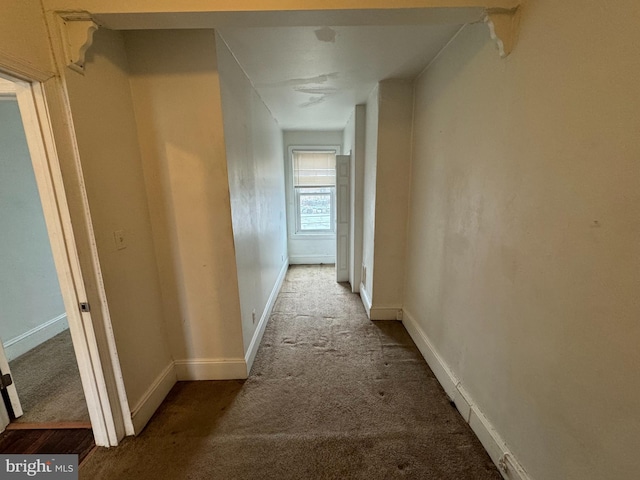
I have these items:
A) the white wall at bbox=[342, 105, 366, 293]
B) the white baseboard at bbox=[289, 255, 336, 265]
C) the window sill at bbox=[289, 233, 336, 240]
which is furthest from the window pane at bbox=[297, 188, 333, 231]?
the white wall at bbox=[342, 105, 366, 293]

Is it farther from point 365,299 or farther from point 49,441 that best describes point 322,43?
point 49,441

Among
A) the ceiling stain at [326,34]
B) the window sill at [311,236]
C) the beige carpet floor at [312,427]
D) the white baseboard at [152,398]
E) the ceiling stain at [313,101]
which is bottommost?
the beige carpet floor at [312,427]

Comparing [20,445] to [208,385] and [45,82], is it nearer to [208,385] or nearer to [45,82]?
[208,385]

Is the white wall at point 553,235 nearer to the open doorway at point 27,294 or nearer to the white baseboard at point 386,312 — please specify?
the white baseboard at point 386,312

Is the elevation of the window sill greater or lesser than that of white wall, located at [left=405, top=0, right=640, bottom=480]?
lesser

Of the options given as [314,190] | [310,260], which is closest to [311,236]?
[310,260]

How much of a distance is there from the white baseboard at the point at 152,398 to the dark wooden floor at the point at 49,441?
0.75 feet

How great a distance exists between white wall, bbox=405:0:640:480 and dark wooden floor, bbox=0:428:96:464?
2.26m

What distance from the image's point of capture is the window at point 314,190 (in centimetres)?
475

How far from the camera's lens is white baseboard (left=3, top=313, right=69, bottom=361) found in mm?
2176

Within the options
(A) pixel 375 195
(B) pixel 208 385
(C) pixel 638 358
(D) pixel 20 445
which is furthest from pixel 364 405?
(D) pixel 20 445

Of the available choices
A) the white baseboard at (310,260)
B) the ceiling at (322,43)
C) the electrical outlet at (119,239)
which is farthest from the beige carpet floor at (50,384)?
the white baseboard at (310,260)

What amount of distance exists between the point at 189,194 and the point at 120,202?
14.5 inches

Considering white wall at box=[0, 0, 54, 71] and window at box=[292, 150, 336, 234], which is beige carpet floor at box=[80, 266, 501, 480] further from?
window at box=[292, 150, 336, 234]
